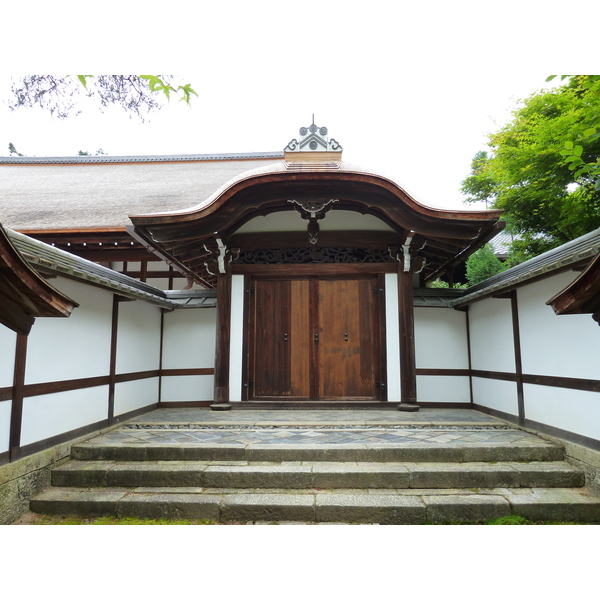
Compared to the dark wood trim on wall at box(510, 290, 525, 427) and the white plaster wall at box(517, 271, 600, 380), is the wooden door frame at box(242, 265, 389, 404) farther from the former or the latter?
the white plaster wall at box(517, 271, 600, 380)

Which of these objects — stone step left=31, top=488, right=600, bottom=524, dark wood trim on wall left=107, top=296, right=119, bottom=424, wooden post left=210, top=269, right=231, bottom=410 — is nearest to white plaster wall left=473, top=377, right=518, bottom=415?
stone step left=31, top=488, right=600, bottom=524

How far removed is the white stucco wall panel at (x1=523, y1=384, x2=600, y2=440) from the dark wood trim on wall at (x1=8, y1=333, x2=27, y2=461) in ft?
17.5

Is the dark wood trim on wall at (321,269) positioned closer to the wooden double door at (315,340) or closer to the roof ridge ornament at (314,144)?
the wooden double door at (315,340)


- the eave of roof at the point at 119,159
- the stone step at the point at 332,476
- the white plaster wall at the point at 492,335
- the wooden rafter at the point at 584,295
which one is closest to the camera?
the wooden rafter at the point at 584,295

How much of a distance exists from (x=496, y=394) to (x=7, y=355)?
6.06m

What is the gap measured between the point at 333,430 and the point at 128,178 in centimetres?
1083

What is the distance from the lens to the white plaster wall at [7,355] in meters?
3.53

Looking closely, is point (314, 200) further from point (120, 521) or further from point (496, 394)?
point (120, 521)

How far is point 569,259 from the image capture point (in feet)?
11.9

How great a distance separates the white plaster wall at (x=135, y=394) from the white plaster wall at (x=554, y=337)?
543cm

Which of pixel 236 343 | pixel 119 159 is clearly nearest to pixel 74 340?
pixel 236 343

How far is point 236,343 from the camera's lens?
6.48 m

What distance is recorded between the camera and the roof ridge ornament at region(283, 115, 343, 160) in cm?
639

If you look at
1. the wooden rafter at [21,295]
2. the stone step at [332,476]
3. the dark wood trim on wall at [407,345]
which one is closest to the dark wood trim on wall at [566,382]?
the stone step at [332,476]
